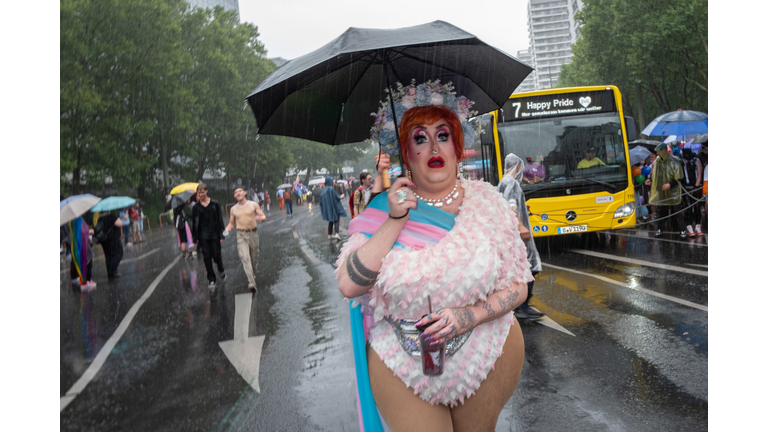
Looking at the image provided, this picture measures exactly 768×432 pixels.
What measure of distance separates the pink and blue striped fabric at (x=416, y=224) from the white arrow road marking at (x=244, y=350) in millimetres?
3038

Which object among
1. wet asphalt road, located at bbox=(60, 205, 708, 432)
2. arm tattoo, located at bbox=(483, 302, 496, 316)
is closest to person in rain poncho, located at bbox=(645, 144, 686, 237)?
wet asphalt road, located at bbox=(60, 205, 708, 432)

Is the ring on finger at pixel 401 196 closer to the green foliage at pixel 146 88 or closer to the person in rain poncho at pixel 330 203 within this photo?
the person in rain poncho at pixel 330 203

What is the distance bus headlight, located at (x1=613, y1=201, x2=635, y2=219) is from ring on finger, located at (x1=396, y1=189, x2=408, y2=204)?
9.30 m

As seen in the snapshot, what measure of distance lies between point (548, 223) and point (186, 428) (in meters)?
7.97

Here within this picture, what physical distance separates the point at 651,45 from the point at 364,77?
27583 millimetres

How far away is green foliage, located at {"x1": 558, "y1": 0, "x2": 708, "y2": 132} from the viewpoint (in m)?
24.7

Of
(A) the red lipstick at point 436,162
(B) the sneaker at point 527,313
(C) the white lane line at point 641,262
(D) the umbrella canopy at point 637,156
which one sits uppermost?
(D) the umbrella canopy at point 637,156

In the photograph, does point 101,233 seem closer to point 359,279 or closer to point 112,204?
point 112,204

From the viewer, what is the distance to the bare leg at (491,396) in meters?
2.20

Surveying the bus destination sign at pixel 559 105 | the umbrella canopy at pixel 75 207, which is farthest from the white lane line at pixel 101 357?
the bus destination sign at pixel 559 105

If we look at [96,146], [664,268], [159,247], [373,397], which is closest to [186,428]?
[373,397]

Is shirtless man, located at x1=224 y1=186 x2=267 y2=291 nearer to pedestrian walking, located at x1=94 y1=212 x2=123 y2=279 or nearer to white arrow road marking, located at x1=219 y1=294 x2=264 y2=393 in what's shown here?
white arrow road marking, located at x1=219 y1=294 x2=264 y2=393

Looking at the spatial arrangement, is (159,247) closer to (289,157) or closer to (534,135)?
(534,135)

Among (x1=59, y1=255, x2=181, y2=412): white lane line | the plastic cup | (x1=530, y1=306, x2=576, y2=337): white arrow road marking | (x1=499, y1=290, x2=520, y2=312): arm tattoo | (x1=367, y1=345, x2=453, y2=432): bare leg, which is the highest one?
(x1=499, y1=290, x2=520, y2=312): arm tattoo
